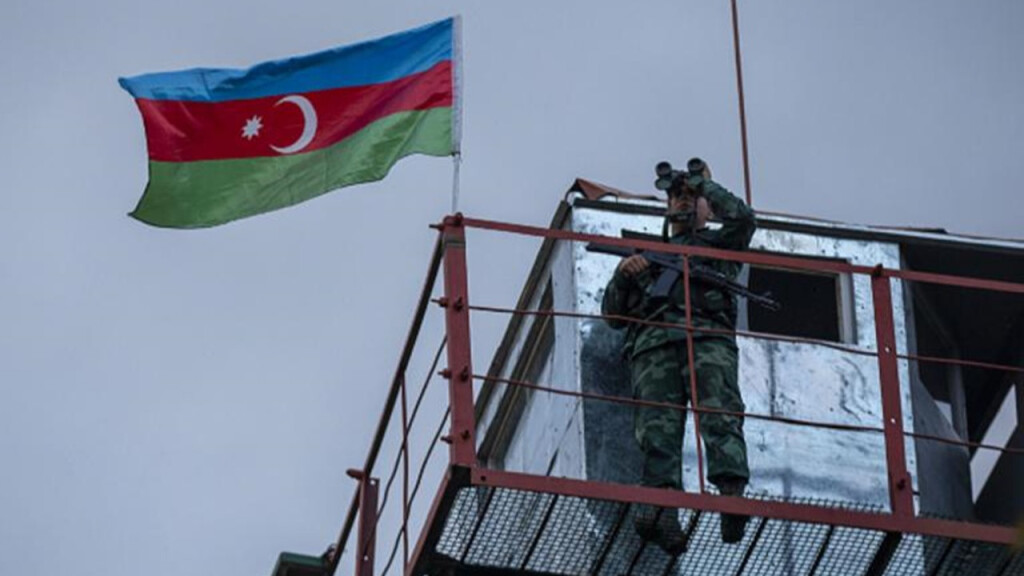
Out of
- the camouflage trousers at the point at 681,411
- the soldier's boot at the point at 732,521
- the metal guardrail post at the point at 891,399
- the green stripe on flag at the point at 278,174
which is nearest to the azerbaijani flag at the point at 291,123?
the green stripe on flag at the point at 278,174

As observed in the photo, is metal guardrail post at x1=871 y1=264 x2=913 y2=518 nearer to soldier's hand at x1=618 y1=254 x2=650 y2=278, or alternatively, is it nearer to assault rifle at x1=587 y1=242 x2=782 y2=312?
assault rifle at x1=587 y1=242 x2=782 y2=312

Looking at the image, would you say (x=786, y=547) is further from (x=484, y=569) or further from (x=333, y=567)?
(x=333, y=567)

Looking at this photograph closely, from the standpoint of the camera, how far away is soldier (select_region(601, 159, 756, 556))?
60.0ft

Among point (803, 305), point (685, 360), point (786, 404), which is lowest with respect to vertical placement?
point (786, 404)

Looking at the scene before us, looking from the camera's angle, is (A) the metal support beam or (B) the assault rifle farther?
(A) the metal support beam

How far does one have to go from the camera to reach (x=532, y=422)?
69.8 ft

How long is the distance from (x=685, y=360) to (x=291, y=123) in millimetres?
4294

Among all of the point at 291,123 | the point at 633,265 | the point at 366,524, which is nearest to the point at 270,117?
the point at 291,123

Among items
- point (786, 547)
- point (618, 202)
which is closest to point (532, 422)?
point (618, 202)

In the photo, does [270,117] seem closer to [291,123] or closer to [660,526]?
[291,123]

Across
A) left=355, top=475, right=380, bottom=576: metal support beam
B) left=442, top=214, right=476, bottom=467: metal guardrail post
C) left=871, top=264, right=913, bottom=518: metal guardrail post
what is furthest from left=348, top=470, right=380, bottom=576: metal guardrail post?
left=871, top=264, right=913, bottom=518: metal guardrail post

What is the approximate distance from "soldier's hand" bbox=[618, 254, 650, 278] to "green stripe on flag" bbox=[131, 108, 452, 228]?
2736mm

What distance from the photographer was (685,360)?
62.2 feet

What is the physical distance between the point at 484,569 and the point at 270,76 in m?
5.12
